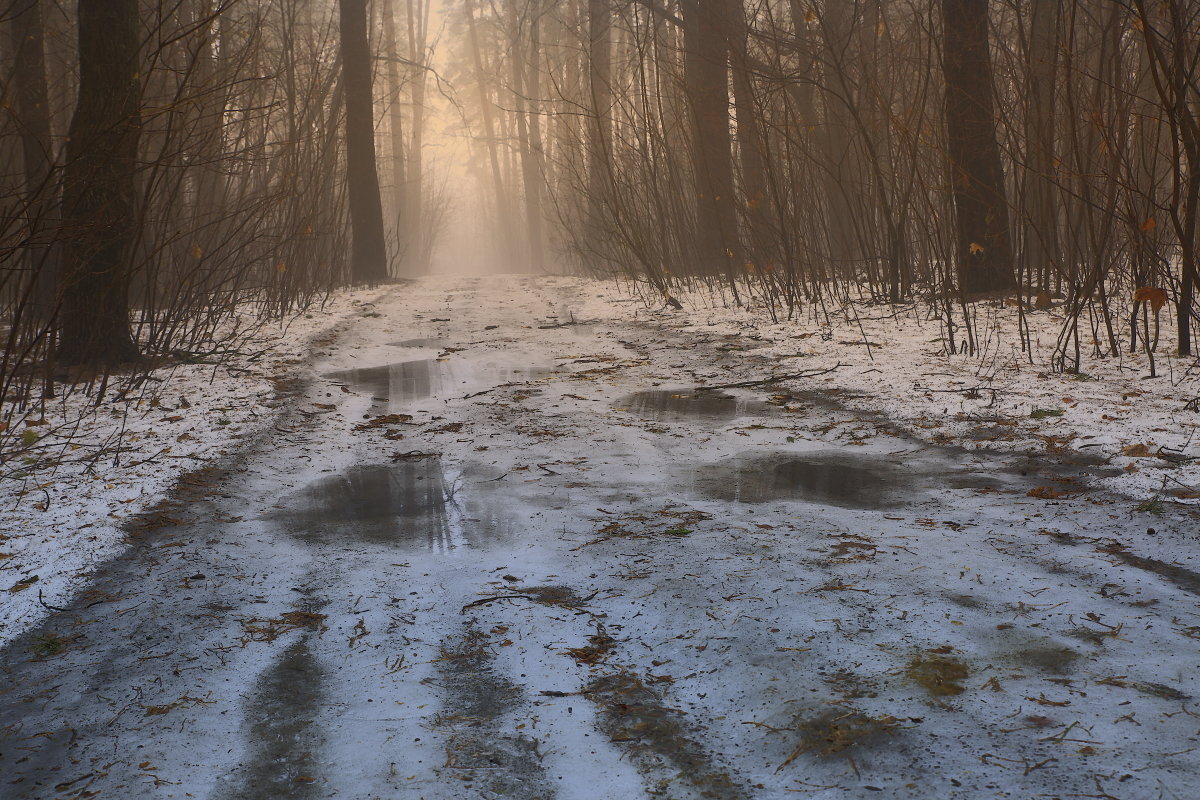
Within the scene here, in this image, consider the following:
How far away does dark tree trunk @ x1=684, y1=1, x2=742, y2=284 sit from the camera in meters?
9.37

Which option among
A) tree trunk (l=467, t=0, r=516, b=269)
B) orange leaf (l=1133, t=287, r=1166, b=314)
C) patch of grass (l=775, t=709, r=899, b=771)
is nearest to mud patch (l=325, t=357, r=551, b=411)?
orange leaf (l=1133, t=287, r=1166, b=314)

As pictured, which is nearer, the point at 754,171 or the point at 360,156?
the point at 754,171

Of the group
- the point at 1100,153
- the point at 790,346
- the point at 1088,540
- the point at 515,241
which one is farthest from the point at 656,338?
the point at 515,241

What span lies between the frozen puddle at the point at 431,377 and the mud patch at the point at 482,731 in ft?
10.2

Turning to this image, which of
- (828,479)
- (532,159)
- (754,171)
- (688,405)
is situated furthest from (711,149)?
(532,159)

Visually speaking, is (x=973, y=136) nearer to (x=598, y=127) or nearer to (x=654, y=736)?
(x=598, y=127)

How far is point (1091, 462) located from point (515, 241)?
36.4 m

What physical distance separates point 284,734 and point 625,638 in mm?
722

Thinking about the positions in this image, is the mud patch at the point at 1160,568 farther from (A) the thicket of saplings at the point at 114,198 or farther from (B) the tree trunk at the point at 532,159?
(B) the tree trunk at the point at 532,159

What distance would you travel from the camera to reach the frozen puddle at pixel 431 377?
201 inches

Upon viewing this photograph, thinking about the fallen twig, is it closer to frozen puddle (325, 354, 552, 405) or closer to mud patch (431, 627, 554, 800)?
frozen puddle (325, 354, 552, 405)

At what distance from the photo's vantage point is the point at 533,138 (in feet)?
102

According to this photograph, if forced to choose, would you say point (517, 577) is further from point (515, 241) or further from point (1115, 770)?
point (515, 241)

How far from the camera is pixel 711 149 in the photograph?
9891 millimetres
